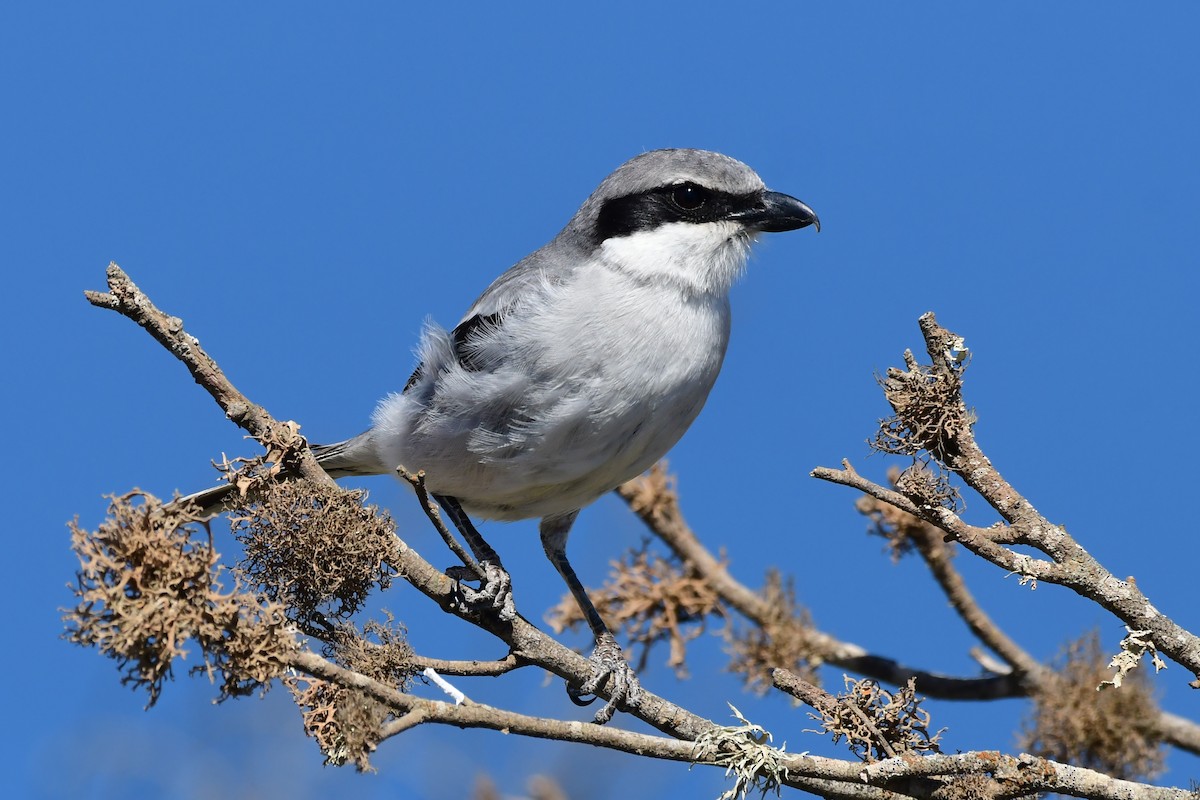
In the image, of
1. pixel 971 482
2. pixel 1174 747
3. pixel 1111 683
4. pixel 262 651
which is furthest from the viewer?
pixel 1174 747

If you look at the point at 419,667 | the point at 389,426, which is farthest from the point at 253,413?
the point at 389,426

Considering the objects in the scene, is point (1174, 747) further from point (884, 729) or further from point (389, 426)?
point (389, 426)

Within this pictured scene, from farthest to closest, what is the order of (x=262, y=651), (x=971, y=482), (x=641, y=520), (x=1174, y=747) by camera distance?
→ 1. (x=641, y=520)
2. (x=1174, y=747)
3. (x=971, y=482)
4. (x=262, y=651)

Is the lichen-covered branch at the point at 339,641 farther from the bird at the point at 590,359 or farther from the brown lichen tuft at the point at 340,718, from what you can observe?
the bird at the point at 590,359

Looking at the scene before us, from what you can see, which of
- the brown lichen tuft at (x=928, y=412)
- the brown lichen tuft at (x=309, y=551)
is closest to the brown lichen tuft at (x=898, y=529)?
the brown lichen tuft at (x=928, y=412)

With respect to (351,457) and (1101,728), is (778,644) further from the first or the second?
(351,457)

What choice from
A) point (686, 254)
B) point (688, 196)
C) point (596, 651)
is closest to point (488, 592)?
point (596, 651)

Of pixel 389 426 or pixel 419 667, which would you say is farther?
pixel 389 426
